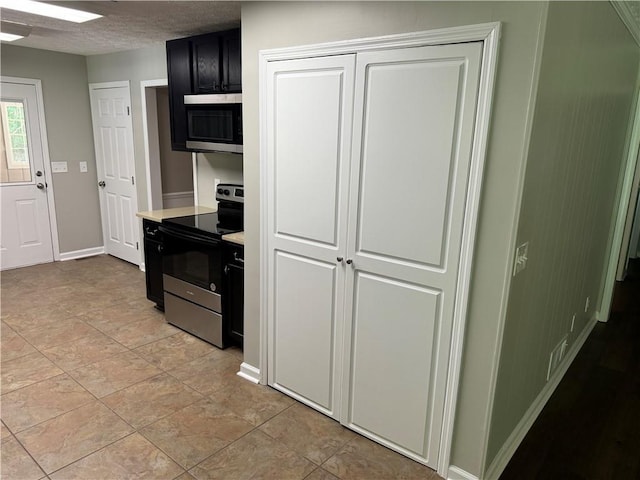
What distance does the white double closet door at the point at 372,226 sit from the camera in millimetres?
1854

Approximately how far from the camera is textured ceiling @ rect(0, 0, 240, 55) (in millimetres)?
2789

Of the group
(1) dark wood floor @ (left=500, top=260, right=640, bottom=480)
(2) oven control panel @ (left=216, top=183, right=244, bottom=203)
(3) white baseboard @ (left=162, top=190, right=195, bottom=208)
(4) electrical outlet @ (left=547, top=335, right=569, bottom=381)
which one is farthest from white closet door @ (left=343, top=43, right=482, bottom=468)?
(3) white baseboard @ (left=162, top=190, right=195, bottom=208)

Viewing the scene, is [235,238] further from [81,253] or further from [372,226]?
[81,253]

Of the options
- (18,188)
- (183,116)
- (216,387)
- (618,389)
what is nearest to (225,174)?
(183,116)

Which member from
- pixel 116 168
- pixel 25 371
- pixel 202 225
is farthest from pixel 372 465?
pixel 116 168

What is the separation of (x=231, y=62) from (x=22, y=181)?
3.40 metres

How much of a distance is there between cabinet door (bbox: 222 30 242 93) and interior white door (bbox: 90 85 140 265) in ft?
6.90

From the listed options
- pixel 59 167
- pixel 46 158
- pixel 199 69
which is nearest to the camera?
pixel 199 69

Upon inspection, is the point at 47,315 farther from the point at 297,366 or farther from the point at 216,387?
the point at 297,366

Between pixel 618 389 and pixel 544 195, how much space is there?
1894mm

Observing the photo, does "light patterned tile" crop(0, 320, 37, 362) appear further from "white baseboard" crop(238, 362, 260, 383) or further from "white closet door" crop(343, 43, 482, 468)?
"white closet door" crop(343, 43, 482, 468)

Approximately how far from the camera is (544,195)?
196 centimetres

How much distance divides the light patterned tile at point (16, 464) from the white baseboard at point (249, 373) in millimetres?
1225

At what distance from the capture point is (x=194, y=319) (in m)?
3.47
